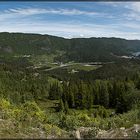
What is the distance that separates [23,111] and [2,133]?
3.32 metres

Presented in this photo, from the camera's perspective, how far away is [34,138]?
11852mm

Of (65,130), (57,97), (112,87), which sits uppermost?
(65,130)

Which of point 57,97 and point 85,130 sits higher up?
point 85,130

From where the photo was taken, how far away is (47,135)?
12.6 metres

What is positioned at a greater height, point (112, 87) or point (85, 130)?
point (85, 130)

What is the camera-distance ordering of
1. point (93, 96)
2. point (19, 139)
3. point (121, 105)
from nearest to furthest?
point (19, 139), point (121, 105), point (93, 96)

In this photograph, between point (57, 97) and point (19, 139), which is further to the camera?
point (57, 97)

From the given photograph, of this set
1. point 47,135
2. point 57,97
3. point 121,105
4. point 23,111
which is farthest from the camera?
point 57,97

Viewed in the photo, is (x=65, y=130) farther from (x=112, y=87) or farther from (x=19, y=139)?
(x=112, y=87)

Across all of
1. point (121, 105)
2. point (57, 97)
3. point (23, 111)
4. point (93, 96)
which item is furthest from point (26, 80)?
point (23, 111)

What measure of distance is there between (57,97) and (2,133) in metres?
122

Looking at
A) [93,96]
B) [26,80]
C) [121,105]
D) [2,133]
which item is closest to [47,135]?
[2,133]

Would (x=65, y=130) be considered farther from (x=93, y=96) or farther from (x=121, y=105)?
(x=93, y=96)

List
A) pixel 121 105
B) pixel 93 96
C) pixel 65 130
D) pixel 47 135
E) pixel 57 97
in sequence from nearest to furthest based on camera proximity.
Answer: pixel 47 135 → pixel 65 130 → pixel 121 105 → pixel 93 96 → pixel 57 97
